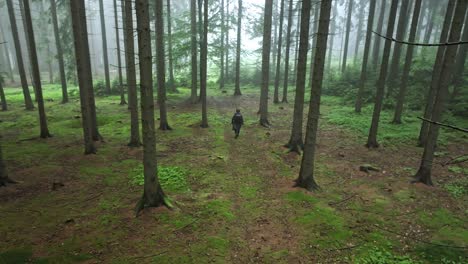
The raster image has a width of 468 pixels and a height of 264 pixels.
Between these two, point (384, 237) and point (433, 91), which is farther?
point (433, 91)

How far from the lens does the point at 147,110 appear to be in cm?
747

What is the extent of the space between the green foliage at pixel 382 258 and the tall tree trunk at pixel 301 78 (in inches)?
281

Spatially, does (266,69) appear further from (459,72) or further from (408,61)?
(459,72)

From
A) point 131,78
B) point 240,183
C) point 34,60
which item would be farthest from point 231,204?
point 34,60

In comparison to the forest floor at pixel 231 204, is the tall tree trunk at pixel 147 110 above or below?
above

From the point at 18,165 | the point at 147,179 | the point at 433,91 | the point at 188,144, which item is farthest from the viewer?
the point at 188,144

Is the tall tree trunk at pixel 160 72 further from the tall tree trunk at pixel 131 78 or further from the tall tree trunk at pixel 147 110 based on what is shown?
the tall tree trunk at pixel 147 110

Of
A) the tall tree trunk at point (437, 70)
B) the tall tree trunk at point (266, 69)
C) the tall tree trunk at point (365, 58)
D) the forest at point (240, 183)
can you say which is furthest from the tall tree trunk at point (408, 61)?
the tall tree trunk at point (266, 69)

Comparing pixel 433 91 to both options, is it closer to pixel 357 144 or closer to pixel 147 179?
pixel 357 144

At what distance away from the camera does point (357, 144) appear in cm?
1473

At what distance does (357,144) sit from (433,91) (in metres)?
4.28

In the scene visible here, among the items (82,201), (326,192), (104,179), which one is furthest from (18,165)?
(326,192)

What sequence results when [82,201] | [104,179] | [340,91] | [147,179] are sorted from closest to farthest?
[147,179] < [82,201] < [104,179] < [340,91]

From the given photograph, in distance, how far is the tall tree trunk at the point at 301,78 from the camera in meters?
12.2
